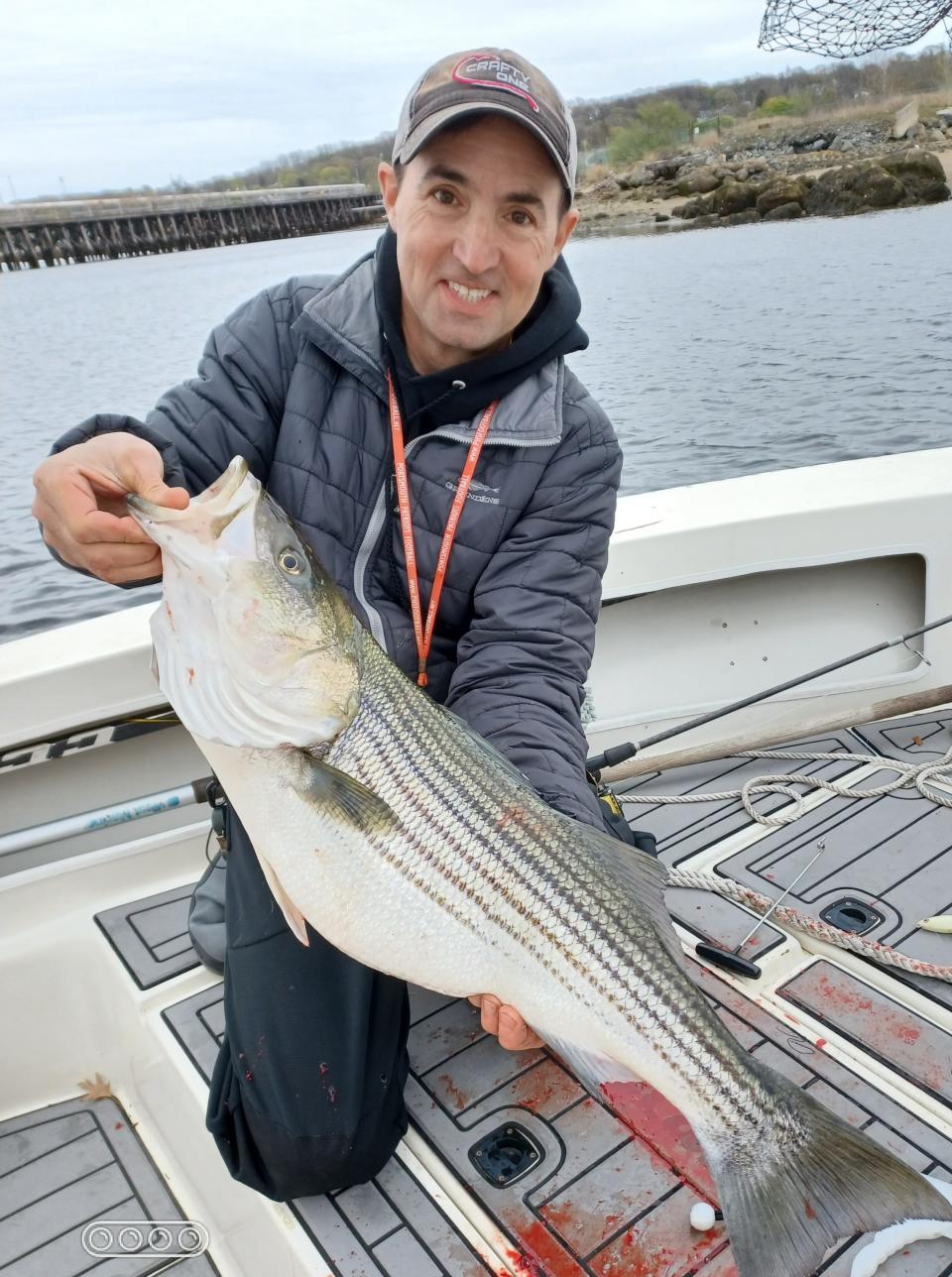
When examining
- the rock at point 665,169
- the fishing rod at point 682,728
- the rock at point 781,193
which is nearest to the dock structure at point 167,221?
the rock at point 665,169

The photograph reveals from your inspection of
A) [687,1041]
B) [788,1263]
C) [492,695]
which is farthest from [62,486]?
[788,1263]

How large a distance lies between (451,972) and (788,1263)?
0.80m

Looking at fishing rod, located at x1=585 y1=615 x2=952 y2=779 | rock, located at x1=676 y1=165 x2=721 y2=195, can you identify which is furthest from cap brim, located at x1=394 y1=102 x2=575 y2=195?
rock, located at x1=676 y1=165 x2=721 y2=195

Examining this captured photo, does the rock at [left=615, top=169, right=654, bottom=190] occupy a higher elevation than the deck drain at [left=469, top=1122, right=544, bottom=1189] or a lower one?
higher

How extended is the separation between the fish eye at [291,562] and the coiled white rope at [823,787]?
2163 millimetres

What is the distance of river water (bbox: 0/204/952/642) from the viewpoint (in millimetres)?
13352

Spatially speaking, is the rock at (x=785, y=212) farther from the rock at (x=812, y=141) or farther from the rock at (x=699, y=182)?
the rock at (x=812, y=141)

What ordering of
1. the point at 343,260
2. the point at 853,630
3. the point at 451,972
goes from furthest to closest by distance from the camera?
the point at 343,260 → the point at 853,630 → the point at 451,972

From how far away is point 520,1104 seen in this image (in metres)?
2.57

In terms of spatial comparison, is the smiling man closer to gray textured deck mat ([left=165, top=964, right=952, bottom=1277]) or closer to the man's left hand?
gray textured deck mat ([left=165, top=964, right=952, bottom=1277])

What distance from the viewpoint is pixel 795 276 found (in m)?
27.4

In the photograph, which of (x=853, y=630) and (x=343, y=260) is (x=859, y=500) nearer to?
(x=853, y=630)

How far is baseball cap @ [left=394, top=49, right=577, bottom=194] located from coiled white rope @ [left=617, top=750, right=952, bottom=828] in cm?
228

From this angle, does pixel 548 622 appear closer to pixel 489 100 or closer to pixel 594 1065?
pixel 594 1065
